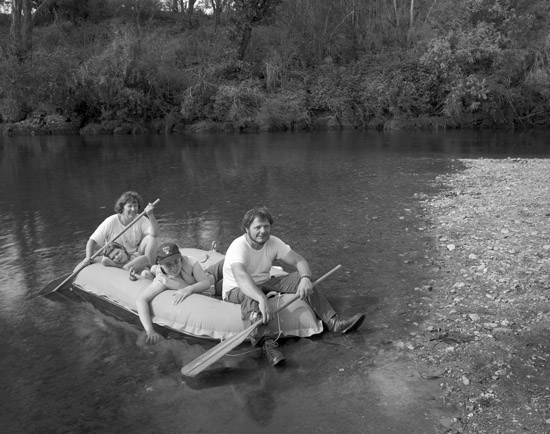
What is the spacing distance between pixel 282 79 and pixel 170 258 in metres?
29.4

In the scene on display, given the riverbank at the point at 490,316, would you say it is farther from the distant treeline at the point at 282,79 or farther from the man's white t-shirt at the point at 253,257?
the distant treeline at the point at 282,79

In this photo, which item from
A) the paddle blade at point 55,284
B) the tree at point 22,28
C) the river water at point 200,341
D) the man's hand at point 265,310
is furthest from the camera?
the tree at point 22,28

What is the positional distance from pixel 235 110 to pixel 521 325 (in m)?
26.3

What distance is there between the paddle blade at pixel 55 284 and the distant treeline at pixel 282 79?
956 inches

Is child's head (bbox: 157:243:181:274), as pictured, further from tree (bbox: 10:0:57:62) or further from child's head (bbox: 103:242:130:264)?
tree (bbox: 10:0:57:62)

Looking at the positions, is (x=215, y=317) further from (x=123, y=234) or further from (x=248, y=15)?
(x=248, y=15)

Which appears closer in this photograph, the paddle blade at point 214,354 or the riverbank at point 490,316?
the riverbank at point 490,316

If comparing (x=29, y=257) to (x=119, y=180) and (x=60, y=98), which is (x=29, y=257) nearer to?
(x=119, y=180)

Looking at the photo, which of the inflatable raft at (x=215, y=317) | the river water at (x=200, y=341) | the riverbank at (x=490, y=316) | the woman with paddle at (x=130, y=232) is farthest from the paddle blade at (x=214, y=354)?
the woman with paddle at (x=130, y=232)

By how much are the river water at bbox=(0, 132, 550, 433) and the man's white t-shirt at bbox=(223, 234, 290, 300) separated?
0.65m

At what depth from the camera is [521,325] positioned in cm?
518

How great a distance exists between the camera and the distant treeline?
30078mm

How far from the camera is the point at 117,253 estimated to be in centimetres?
700

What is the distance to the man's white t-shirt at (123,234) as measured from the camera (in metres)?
6.96
